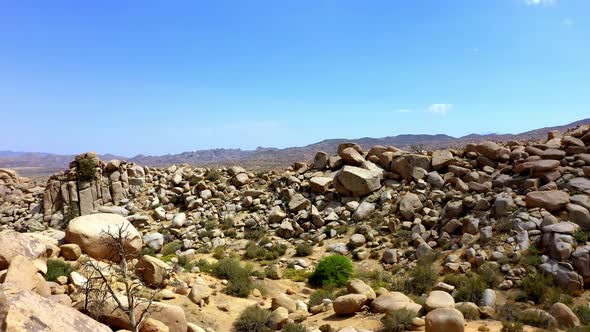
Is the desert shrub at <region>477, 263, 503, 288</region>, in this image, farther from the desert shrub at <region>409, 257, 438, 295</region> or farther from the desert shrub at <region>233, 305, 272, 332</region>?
the desert shrub at <region>233, 305, 272, 332</region>

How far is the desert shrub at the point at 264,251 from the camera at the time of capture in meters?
16.1

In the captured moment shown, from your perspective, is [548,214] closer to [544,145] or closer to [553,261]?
[553,261]

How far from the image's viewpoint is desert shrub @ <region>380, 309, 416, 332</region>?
29.0 ft

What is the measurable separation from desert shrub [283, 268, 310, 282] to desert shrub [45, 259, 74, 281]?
6967mm

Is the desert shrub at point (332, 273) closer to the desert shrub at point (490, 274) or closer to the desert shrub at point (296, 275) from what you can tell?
the desert shrub at point (296, 275)

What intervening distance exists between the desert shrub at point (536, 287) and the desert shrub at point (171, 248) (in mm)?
12514

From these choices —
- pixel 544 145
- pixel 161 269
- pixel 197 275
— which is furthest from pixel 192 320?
pixel 544 145

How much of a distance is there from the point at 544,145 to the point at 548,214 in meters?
5.53

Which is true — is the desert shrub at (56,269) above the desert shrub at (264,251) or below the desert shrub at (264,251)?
above

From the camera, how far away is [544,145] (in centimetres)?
1759

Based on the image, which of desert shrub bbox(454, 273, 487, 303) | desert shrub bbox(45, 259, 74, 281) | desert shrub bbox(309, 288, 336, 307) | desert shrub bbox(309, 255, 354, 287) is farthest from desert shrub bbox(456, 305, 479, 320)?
desert shrub bbox(45, 259, 74, 281)

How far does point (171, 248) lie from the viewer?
1655cm

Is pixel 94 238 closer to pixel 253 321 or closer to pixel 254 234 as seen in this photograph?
pixel 253 321

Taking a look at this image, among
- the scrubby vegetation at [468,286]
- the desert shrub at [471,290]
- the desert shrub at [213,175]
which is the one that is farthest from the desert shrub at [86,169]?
the desert shrub at [471,290]
